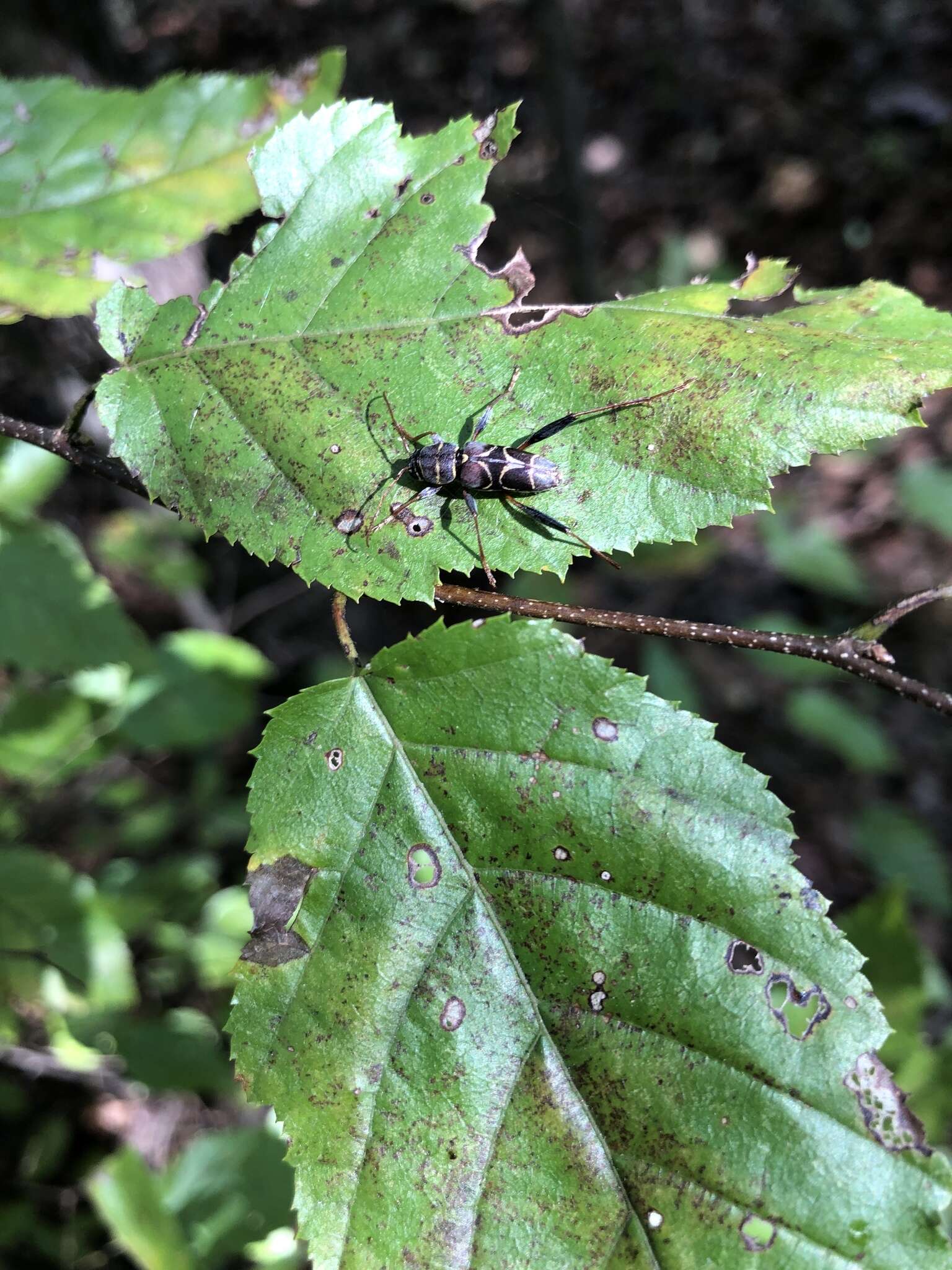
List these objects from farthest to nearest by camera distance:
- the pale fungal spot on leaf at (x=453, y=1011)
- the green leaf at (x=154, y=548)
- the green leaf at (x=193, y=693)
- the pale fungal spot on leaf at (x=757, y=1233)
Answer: the green leaf at (x=154, y=548), the green leaf at (x=193, y=693), the pale fungal spot on leaf at (x=453, y=1011), the pale fungal spot on leaf at (x=757, y=1233)

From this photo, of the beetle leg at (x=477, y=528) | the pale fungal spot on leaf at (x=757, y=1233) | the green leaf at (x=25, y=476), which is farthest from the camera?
the green leaf at (x=25, y=476)

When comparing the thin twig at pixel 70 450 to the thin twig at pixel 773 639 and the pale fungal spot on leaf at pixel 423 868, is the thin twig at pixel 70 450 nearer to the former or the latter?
the thin twig at pixel 773 639

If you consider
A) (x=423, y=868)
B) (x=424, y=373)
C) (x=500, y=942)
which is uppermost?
(x=424, y=373)

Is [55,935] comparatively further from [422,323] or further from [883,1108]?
[883,1108]

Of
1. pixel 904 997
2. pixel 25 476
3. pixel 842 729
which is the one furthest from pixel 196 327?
pixel 842 729

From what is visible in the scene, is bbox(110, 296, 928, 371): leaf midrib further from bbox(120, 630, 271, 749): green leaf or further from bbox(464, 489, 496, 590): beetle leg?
bbox(120, 630, 271, 749): green leaf

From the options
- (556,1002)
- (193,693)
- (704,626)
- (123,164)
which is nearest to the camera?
Result: (556,1002)

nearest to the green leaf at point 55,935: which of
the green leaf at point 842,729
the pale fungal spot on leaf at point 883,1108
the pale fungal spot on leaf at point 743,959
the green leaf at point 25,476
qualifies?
the green leaf at point 25,476
